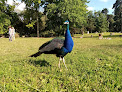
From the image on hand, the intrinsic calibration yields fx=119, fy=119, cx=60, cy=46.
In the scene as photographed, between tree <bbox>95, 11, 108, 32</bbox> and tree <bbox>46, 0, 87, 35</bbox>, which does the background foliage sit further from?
tree <bbox>95, 11, 108, 32</bbox>

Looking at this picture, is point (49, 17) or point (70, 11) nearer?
point (70, 11)

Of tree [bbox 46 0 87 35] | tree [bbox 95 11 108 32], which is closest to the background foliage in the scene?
tree [bbox 46 0 87 35]

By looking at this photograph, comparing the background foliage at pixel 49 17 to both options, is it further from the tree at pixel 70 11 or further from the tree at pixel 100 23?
the tree at pixel 100 23

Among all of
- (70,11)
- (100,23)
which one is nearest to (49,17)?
(70,11)

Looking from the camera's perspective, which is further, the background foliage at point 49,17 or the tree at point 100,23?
the tree at point 100,23

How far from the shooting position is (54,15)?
36.8 m

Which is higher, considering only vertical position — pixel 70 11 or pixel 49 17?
pixel 70 11

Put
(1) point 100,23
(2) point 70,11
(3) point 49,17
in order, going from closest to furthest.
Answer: (2) point 70,11, (3) point 49,17, (1) point 100,23

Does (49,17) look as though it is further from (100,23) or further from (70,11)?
(100,23)

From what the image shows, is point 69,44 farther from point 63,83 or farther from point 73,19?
point 73,19

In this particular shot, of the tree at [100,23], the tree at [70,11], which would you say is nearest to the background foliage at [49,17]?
the tree at [70,11]

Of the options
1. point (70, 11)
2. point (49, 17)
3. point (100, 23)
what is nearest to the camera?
point (70, 11)

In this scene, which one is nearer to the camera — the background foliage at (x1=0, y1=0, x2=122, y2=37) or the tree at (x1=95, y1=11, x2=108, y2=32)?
the background foliage at (x1=0, y1=0, x2=122, y2=37)

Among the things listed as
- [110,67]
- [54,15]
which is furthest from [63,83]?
[54,15]
